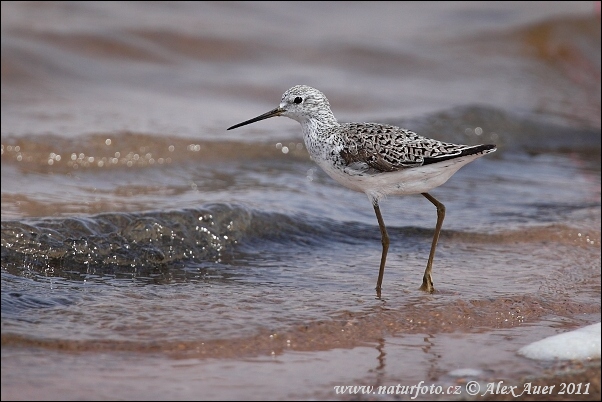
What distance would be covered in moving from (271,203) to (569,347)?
4.03m

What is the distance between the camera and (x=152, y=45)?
44.3 ft

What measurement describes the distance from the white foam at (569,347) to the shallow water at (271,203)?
12 cm

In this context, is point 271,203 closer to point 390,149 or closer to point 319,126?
point 319,126

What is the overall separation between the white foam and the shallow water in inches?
4.7

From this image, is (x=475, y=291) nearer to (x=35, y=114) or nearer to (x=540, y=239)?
(x=540, y=239)

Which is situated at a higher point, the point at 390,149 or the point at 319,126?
the point at 319,126

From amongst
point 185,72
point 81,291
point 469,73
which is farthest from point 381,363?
point 469,73

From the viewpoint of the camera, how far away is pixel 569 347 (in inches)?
193

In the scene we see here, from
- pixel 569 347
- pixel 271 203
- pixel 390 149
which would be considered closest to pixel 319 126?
pixel 390 149

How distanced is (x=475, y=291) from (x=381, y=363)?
1.55m

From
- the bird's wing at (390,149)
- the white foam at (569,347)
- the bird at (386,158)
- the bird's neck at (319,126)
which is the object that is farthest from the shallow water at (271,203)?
the bird's neck at (319,126)

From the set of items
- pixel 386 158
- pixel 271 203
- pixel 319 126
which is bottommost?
pixel 271 203

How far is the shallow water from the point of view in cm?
492

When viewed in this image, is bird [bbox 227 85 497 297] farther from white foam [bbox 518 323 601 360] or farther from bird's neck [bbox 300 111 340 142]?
white foam [bbox 518 323 601 360]
